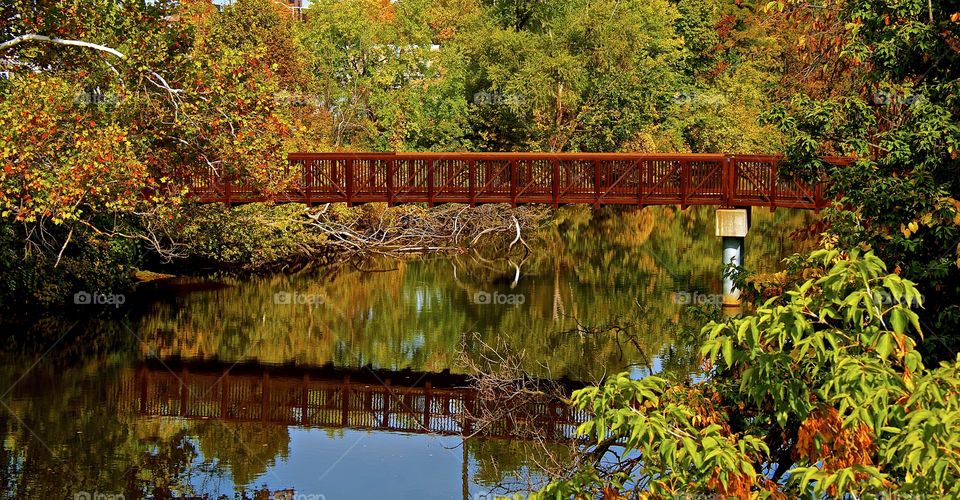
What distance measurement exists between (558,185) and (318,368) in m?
12.5

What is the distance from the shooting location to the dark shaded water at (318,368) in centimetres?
1731

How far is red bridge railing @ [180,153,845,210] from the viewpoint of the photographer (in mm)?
33969

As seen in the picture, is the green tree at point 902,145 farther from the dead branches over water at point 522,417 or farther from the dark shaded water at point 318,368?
the dead branches over water at point 522,417

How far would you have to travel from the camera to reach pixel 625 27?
47.5 meters

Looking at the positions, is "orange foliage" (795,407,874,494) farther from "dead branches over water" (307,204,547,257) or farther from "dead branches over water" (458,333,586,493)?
"dead branches over water" (307,204,547,257)

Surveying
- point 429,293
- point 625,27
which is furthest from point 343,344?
point 625,27

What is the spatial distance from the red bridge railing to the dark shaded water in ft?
8.29

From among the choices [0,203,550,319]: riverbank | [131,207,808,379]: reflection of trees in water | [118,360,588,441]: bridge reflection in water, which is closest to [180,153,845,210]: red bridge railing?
[0,203,550,319]: riverbank

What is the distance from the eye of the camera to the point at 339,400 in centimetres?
2197

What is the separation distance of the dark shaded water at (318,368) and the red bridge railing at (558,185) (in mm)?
2527

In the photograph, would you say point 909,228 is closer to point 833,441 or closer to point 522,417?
point 833,441

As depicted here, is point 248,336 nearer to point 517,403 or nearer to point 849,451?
point 517,403

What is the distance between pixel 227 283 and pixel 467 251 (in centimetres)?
1066

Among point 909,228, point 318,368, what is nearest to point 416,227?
point 318,368
